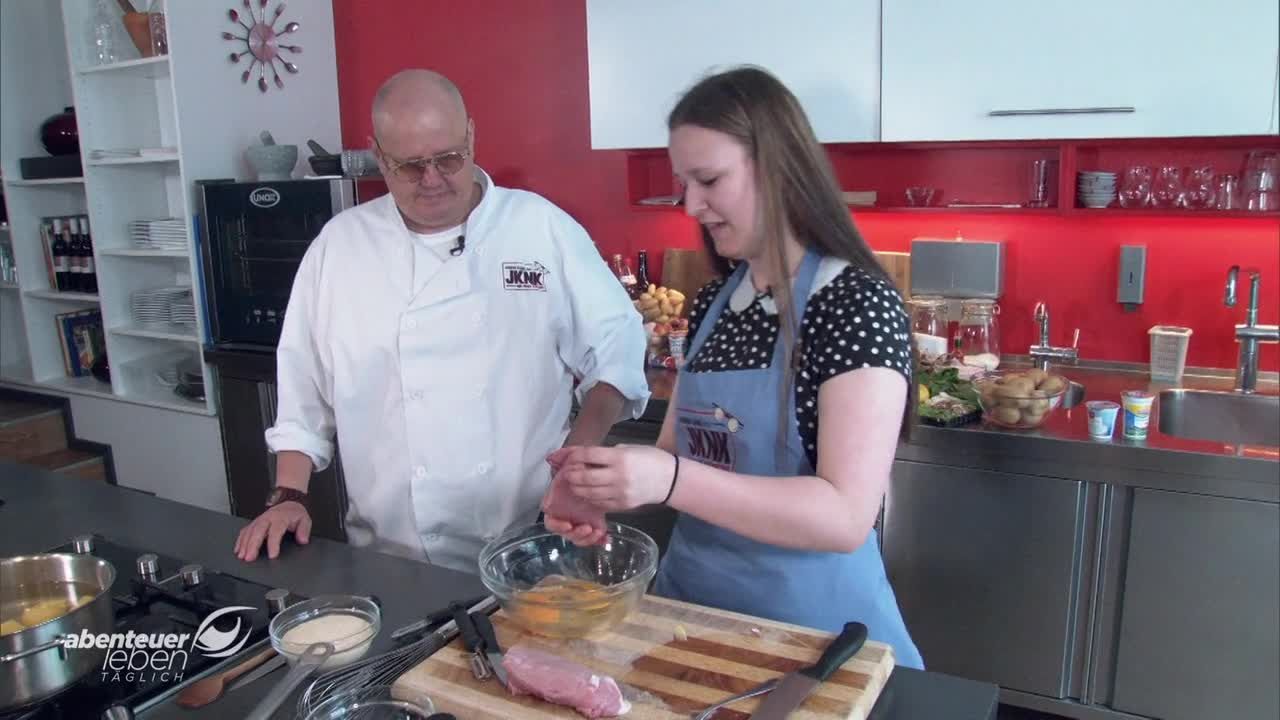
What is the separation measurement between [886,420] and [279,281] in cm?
264

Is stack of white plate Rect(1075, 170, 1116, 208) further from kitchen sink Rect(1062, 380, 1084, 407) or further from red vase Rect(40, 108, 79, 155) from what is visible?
red vase Rect(40, 108, 79, 155)

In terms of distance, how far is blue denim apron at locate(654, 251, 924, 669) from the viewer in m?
1.32

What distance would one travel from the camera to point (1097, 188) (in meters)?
2.55

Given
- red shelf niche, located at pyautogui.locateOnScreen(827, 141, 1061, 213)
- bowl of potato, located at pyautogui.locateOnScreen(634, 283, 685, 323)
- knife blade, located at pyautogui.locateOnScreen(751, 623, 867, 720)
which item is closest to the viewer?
knife blade, located at pyautogui.locateOnScreen(751, 623, 867, 720)

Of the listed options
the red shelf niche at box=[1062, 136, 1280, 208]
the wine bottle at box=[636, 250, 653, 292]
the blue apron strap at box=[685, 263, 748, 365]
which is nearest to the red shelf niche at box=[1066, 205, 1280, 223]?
the red shelf niche at box=[1062, 136, 1280, 208]

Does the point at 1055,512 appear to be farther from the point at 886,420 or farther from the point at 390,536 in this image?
the point at 390,536

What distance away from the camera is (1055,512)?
7.39 ft

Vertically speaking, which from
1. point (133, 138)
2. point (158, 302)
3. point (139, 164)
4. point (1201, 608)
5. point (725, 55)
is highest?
point (725, 55)

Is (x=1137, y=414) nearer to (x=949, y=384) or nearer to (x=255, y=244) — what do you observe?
(x=949, y=384)

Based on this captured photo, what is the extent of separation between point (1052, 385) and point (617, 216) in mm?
1594

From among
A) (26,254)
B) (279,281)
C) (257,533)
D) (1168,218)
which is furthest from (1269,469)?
(26,254)

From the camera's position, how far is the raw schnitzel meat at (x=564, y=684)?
99 centimetres

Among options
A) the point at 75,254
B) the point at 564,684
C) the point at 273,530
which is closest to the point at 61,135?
the point at 75,254

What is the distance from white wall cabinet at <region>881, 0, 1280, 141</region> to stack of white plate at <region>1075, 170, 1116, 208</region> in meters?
0.29
